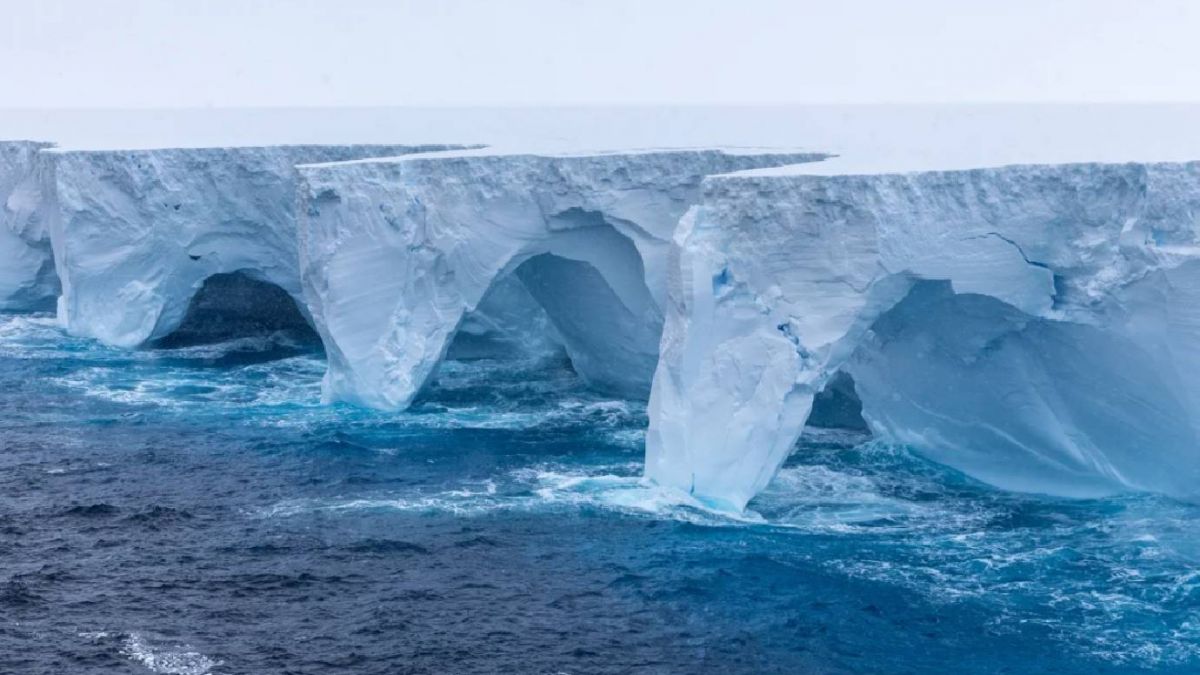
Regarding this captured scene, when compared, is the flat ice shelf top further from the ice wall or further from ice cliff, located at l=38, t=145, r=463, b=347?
the ice wall

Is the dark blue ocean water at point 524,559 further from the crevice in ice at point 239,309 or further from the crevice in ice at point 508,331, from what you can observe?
the crevice in ice at point 239,309

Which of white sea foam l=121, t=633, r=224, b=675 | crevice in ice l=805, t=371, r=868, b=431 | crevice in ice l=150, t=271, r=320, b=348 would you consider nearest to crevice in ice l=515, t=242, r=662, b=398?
crevice in ice l=805, t=371, r=868, b=431

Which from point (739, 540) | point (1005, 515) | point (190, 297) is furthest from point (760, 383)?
point (190, 297)

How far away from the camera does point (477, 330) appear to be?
22344mm

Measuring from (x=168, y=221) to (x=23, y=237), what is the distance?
5.39m

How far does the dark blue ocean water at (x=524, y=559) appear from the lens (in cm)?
1109

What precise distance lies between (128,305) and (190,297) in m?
0.99

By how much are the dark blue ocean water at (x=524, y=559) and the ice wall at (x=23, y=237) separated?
8806 millimetres

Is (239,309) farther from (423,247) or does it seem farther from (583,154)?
(583,154)

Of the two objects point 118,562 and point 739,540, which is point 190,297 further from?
point 739,540

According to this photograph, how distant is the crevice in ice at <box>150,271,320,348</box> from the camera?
25.4 m

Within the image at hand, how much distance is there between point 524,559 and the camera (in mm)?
13172

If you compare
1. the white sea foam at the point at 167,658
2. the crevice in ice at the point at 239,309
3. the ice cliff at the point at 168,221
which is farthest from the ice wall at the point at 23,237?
the white sea foam at the point at 167,658

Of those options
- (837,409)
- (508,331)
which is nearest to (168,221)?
(508,331)
